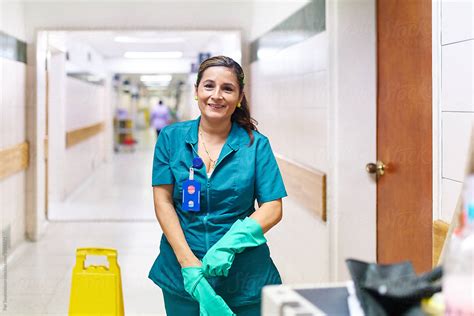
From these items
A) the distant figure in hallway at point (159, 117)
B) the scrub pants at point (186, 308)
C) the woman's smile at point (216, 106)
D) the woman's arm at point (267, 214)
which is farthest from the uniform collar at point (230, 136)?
the distant figure in hallway at point (159, 117)

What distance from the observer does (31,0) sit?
445 centimetres

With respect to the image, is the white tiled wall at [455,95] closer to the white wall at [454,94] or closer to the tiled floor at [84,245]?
the white wall at [454,94]

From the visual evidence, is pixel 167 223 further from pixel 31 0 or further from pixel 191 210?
pixel 31 0

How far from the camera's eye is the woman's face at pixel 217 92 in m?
2.01

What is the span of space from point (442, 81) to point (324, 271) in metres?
1.51

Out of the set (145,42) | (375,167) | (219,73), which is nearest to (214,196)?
(219,73)

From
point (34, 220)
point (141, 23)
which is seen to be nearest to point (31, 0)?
point (141, 23)

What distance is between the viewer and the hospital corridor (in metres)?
1.80

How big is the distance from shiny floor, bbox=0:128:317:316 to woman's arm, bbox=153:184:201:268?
1481 millimetres

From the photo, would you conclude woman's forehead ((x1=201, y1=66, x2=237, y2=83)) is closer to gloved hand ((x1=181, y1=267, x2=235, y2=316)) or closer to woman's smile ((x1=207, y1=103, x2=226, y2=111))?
woman's smile ((x1=207, y1=103, x2=226, y2=111))

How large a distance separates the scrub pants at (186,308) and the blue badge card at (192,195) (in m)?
0.33

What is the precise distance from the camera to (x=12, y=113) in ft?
15.5

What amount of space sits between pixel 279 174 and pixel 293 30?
1.80 meters

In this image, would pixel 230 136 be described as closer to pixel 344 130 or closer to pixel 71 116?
pixel 344 130
